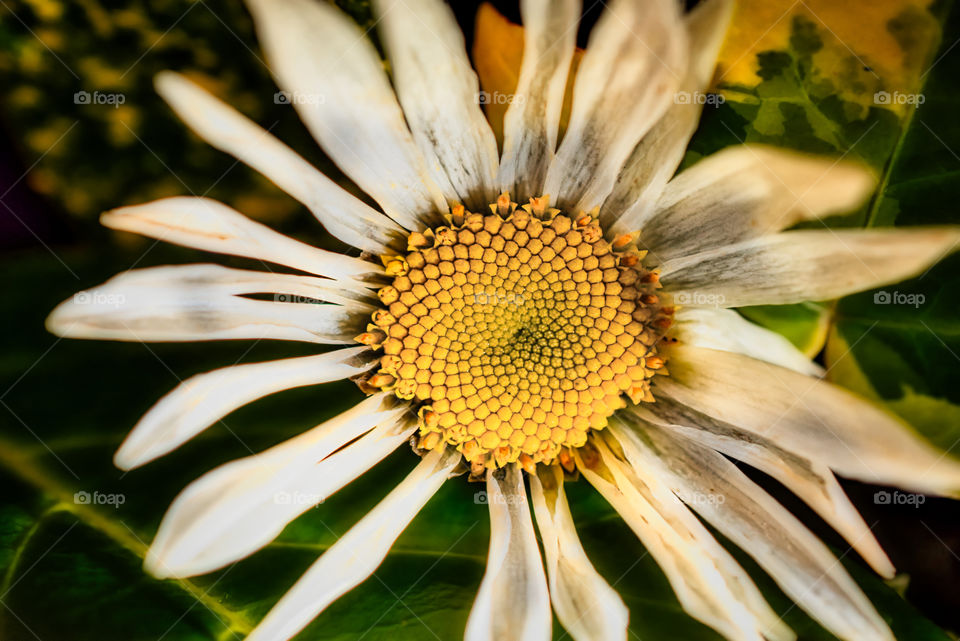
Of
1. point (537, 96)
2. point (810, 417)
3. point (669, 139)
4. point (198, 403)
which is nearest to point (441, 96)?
point (537, 96)

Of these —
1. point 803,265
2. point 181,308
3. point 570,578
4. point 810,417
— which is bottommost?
point 570,578

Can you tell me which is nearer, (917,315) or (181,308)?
(181,308)

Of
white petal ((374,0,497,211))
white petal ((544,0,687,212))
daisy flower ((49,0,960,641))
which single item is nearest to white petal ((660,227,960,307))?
daisy flower ((49,0,960,641))

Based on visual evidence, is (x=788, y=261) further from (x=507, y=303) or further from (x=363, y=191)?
(x=363, y=191)

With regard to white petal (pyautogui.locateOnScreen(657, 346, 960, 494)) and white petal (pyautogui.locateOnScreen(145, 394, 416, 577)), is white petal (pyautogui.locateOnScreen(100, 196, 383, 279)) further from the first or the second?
white petal (pyautogui.locateOnScreen(657, 346, 960, 494))

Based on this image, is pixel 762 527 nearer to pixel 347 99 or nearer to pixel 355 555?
pixel 355 555

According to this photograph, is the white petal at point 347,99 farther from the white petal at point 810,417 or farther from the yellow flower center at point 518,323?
the white petal at point 810,417
